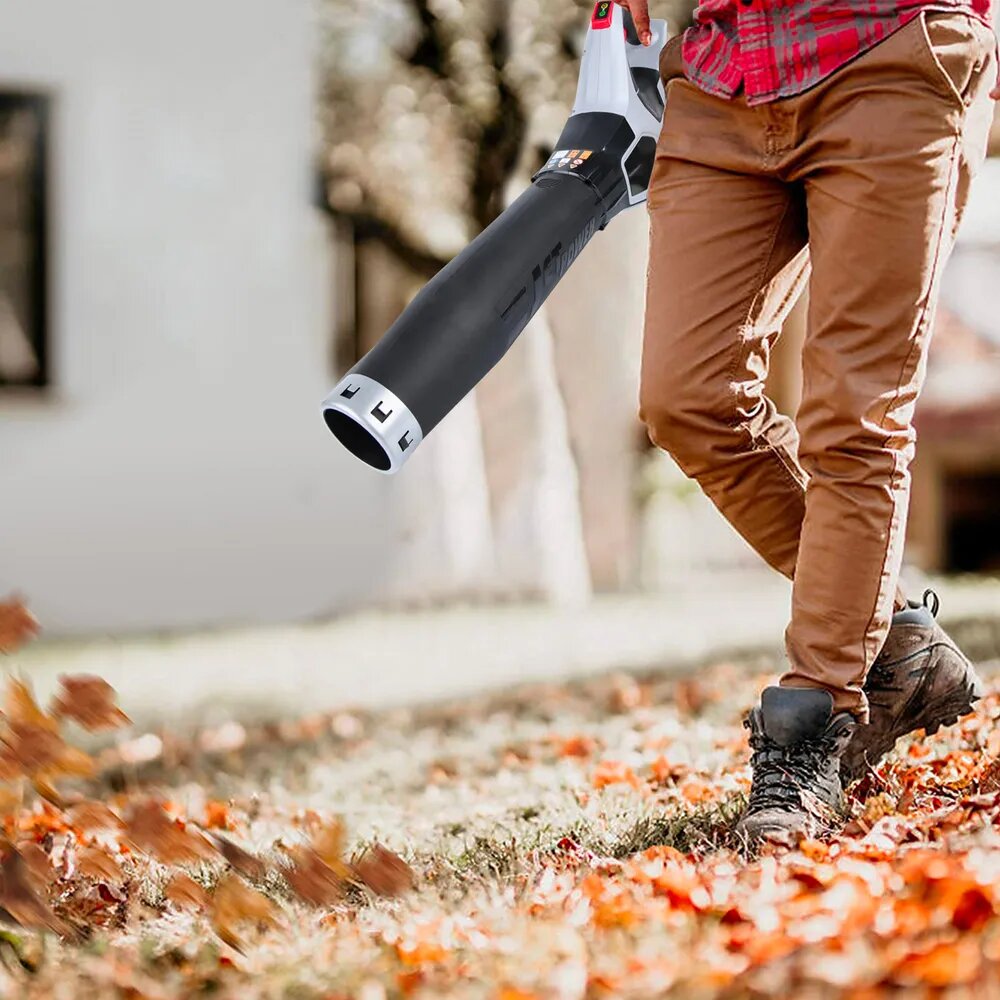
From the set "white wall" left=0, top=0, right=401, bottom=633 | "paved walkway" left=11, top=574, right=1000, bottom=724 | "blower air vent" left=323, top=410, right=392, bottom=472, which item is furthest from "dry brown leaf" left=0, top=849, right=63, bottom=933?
"white wall" left=0, top=0, right=401, bottom=633

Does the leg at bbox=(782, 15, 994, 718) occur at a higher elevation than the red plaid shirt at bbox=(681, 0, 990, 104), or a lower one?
lower

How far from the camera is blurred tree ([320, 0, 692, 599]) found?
24.5ft

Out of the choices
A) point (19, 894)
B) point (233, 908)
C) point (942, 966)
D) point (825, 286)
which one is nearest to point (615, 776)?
point (825, 286)

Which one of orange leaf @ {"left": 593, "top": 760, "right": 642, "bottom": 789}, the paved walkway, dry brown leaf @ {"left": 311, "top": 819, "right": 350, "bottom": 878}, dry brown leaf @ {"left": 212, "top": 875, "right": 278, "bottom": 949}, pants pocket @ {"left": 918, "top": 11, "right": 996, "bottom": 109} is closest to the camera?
dry brown leaf @ {"left": 212, "top": 875, "right": 278, "bottom": 949}

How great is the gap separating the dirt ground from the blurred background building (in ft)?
12.0

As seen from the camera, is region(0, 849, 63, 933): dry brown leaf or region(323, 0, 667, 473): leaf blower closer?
region(0, 849, 63, 933): dry brown leaf

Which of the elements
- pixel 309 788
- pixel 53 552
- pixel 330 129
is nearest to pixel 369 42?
pixel 330 129

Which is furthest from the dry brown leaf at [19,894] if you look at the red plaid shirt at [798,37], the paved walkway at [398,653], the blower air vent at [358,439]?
the paved walkway at [398,653]

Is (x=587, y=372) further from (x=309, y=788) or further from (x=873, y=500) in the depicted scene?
(x=873, y=500)

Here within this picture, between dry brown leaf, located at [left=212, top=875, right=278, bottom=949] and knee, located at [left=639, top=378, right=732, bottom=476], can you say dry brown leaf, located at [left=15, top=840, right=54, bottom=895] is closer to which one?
dry brown leaf, located at [left=212, top=875, right=278, bottom=949]

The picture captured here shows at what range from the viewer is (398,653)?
629 cm

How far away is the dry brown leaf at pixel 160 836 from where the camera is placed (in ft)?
6.37

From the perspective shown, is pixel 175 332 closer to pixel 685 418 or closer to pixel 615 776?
pixel 615 776

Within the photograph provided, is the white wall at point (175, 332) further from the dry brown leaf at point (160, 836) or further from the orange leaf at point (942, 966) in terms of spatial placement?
the orange leaf at point (942, 966)
